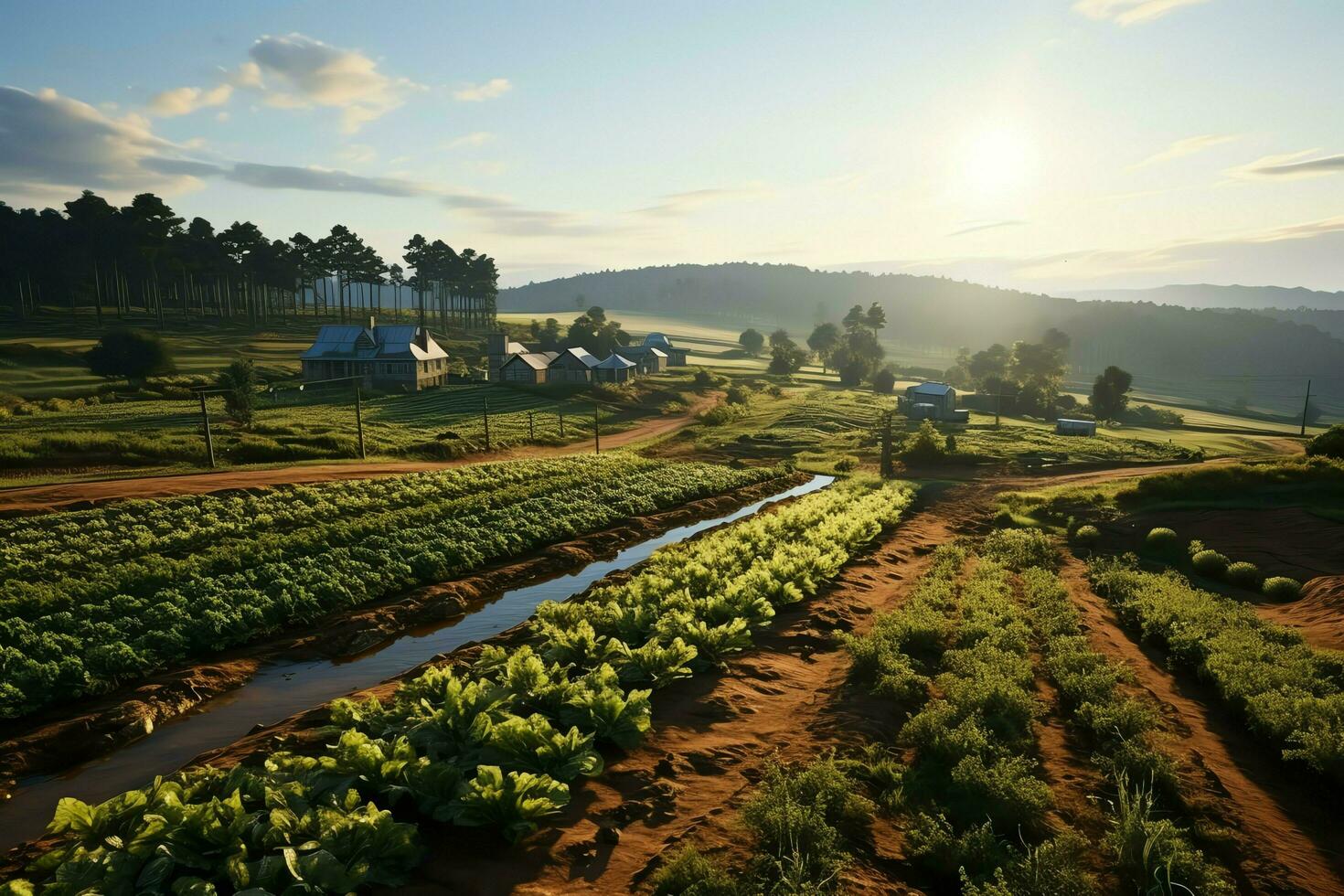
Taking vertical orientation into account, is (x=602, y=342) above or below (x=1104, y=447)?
above

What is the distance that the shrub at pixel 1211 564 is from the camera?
22594 mm

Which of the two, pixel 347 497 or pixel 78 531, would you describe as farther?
pixel 347 497

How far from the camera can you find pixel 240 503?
2598cm

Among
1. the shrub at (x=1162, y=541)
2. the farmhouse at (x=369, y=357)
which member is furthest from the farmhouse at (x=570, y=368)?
the shrub at (x=1162, y=541)

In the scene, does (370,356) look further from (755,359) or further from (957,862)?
(755,359)

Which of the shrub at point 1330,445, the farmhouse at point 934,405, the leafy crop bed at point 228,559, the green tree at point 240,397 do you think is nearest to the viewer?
the leafy crop bed at point 228,559

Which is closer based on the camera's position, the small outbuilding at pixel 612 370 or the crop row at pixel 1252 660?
the crop row at pixel 1252 660

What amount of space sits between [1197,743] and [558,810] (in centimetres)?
1040

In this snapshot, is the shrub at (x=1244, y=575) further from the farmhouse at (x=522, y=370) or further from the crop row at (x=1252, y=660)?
the farmhouse at (x=522, y=370)

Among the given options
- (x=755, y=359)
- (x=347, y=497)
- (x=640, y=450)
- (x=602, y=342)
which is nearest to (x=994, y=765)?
(x=347, y=497)

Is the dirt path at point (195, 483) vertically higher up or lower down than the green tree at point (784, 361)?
lower down

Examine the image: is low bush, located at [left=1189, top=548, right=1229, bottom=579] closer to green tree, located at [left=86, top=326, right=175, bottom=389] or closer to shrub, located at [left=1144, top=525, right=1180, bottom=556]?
shrub, located at [left=1144, top=525, right=1180, bottom=556]

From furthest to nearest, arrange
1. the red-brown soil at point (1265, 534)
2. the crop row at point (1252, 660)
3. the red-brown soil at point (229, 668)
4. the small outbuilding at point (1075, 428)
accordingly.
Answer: the small outbuilding at point (1075, 428) < the red-brown soil at point (1265, 534) < the red-brown soil at point (229, 668) < the crop row at point (1252, 660)

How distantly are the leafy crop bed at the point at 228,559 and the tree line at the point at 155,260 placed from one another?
8298 cm
